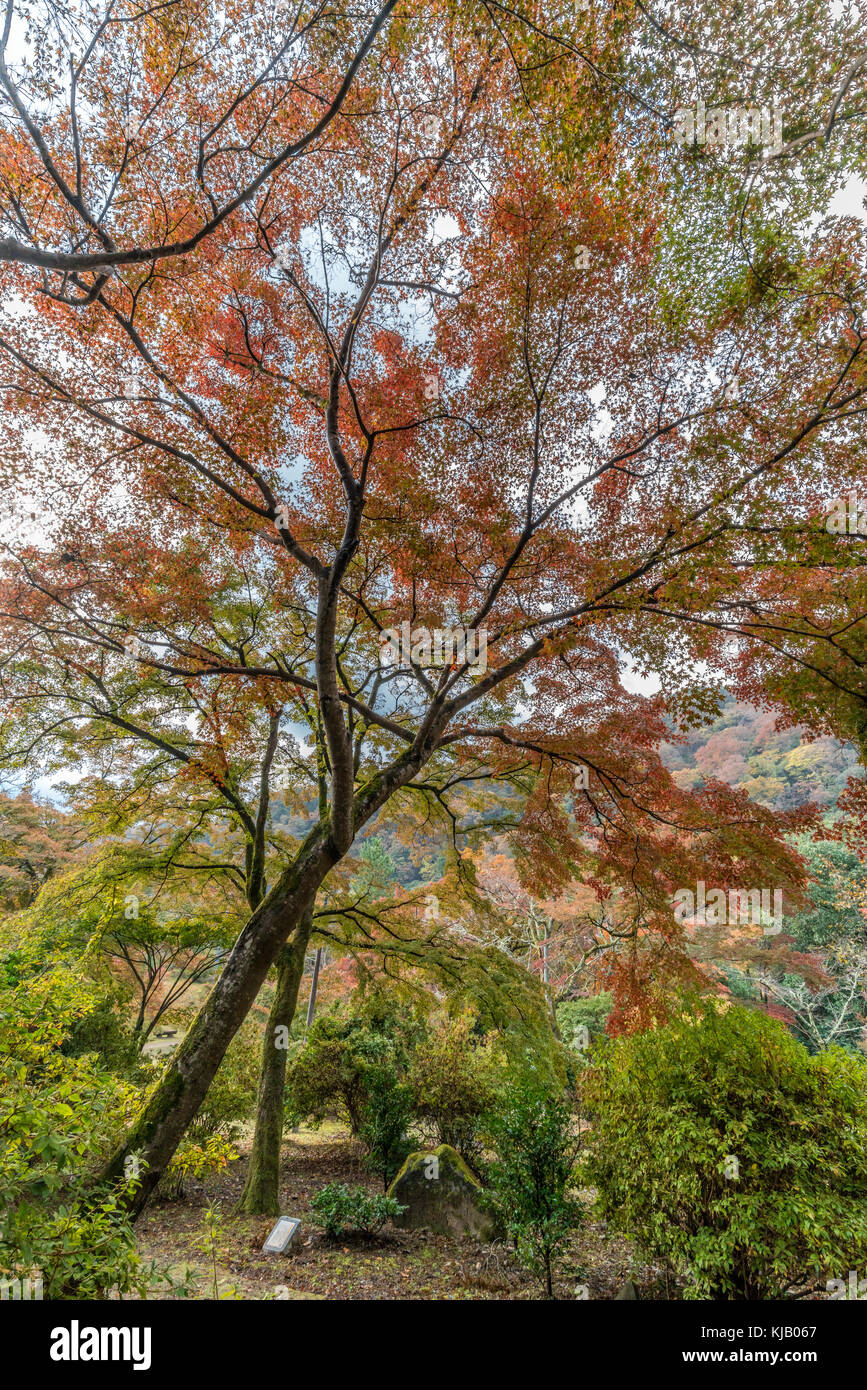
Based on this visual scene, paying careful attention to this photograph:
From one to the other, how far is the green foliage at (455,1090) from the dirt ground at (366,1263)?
150 cm

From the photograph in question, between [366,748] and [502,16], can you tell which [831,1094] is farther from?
[502,16]

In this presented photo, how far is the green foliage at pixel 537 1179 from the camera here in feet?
13.8

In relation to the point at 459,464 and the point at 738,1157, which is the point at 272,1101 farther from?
the point at 459,464

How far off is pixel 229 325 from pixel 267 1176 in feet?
28.9

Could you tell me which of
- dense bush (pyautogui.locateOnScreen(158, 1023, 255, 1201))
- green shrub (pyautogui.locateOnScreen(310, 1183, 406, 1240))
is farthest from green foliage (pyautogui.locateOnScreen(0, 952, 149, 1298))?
green shrub (pyautogui.locateOnScreen(310, 1183, 406, 1240))

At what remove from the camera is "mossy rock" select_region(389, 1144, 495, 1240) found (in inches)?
232

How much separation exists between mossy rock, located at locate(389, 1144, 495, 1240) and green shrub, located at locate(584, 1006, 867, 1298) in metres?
2.79

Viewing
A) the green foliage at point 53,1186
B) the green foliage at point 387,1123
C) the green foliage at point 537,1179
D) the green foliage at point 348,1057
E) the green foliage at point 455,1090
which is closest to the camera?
the green foliage at point 53,1186

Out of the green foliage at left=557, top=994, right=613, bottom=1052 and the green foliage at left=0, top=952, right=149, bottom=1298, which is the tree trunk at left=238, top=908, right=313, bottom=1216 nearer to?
the green foliage at left=0, top=952, right=149, bottom=1298

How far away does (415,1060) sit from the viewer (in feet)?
25.6

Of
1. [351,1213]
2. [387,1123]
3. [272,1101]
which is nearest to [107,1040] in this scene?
[272,1101]

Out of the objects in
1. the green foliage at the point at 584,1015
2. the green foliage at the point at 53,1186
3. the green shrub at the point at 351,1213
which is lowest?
the green foliage at the point at 584,1015

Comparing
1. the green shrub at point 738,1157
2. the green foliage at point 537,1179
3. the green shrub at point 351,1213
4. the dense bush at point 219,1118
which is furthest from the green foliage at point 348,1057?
the green shrub at point 738,1157

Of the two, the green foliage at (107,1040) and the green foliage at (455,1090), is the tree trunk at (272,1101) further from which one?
the green foliage at (107,1040)
